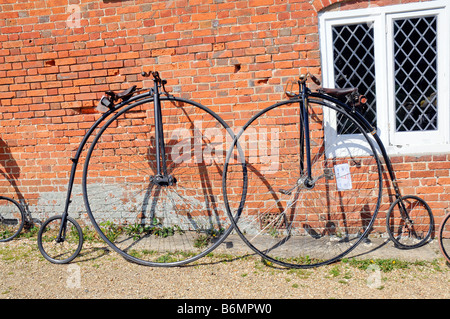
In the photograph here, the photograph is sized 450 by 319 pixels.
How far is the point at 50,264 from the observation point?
346 cm

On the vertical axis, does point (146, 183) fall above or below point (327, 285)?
above

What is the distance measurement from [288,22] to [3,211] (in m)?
3.66

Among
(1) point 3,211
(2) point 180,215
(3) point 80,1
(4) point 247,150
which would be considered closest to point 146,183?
(2) point 180,215

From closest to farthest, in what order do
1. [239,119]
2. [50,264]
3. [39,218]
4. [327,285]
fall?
[327,285]
[50,264]
[239,119]
[39,218]

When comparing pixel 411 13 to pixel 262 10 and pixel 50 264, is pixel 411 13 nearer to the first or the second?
pixel 262 10

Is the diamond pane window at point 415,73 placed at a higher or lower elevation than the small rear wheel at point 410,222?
higher

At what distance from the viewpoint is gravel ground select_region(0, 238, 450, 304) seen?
9.50 feet

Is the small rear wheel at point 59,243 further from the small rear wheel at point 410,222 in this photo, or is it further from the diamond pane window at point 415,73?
the diamond pane window at point 415,73

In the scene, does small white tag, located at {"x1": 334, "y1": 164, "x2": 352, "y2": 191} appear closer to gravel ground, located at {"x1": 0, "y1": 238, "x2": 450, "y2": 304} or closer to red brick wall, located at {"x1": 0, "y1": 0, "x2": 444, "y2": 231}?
red brick wall, located at {"x1": 0, "y1": 0, "x2": 444, "y2": 231}

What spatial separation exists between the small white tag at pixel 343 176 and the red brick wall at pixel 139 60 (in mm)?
479

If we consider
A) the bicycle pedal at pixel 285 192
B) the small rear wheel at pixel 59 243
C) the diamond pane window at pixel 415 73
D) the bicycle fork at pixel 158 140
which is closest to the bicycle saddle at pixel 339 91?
the diamond pane window at pixel 415 73

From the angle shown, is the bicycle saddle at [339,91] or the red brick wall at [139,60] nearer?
the bicycle saddle at [339,91]

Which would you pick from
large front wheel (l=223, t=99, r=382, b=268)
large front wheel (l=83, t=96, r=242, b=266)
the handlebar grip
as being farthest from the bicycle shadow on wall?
the handlebar grip

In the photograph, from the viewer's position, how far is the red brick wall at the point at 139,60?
3.59 metres
